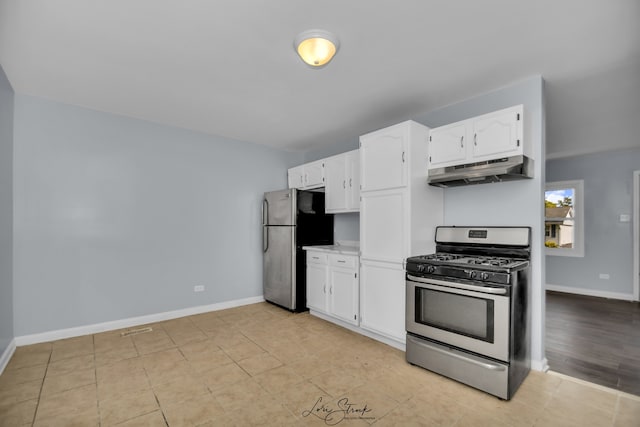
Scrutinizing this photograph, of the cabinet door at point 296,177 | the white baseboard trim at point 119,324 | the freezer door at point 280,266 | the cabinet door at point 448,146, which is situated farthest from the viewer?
the cabinet door at point 296,177

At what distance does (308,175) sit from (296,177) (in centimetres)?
36

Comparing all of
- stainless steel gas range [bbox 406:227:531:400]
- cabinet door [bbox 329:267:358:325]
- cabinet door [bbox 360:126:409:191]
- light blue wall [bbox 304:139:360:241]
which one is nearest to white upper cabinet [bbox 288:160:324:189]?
light blue wall [bbox 304:139:360:241]

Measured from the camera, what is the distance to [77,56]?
2.41 m

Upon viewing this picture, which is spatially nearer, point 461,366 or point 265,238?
point 461,366

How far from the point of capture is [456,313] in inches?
96.5

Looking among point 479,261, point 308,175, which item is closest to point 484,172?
point 479,261

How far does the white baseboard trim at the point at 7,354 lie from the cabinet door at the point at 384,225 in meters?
3.35

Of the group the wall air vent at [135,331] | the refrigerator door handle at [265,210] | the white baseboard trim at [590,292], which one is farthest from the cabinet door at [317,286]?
the white baseboard trim at [590,292]

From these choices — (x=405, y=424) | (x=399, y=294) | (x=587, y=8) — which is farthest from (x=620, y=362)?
(x=587, y=8)

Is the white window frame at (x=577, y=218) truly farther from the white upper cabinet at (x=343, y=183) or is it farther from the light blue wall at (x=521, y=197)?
the white upper cabinet at (x=343, y=183)

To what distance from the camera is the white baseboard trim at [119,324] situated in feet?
10.3

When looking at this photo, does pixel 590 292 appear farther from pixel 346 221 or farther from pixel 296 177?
pixel 296 177

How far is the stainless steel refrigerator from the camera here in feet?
13.9

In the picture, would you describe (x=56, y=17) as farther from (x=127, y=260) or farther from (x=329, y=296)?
(x=329, y=296)
